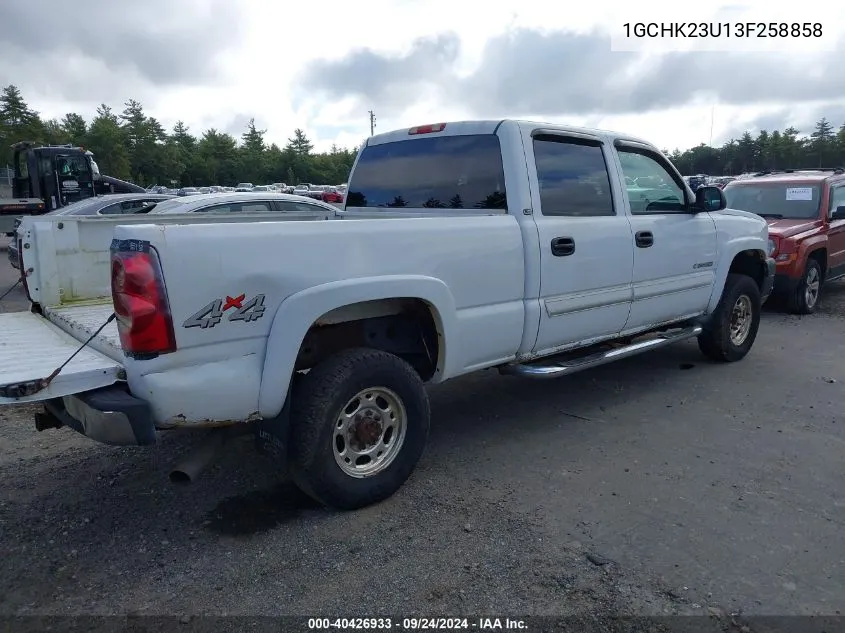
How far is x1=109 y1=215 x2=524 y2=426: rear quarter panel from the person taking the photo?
284 cm

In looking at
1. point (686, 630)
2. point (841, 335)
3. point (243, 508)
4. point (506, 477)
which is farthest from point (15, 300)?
point (841, 335)

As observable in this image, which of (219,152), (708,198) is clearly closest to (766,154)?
(219,152)

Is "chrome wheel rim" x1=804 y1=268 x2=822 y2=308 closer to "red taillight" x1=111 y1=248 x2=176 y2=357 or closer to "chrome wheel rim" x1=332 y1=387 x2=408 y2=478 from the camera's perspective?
"chrome wheel rim" x1=332 y1=387 x2=408 y2=478

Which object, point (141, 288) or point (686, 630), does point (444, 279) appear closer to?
point (141, 288)

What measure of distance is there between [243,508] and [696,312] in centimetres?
409

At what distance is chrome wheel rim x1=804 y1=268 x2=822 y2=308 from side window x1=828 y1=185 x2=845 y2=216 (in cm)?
90

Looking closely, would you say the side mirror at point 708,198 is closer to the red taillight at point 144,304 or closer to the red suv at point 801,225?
the red suv at point 801,225

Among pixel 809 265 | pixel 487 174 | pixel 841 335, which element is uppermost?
pixel 487 174

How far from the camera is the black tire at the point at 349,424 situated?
3303mm

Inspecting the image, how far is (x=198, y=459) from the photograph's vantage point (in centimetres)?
321

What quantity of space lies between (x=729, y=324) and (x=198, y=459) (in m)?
5.05

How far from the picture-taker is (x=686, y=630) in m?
2.65

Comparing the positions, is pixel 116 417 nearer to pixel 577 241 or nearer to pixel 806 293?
pixel 577 241

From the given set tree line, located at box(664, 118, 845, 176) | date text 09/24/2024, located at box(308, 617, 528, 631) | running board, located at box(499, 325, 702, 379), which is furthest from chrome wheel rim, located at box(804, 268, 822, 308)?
tree line, located at box(664, 118, 845, 176)
